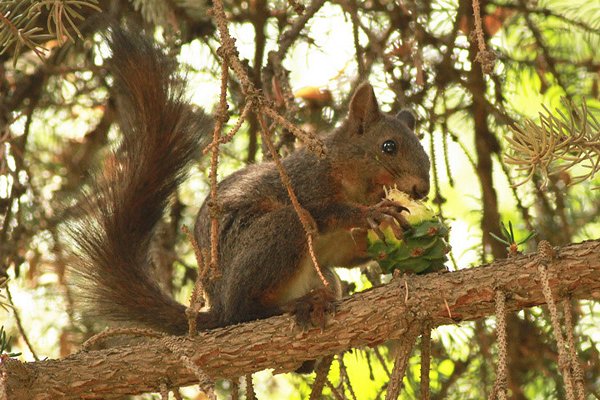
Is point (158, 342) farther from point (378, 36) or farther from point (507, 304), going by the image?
point (378, 36)

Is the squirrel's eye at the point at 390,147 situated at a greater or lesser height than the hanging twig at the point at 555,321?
greater

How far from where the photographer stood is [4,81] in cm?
265

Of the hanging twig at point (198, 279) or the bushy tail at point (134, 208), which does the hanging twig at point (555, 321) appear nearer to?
the hanging twig at point (198, 279)

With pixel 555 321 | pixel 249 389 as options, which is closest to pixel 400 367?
pixel 555 321

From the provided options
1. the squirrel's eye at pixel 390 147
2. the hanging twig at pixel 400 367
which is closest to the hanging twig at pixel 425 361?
the hanging twig at pixel 400 367

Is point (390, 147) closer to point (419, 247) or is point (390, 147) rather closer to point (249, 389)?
point (419, 247)

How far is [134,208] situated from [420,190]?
28.3 inches

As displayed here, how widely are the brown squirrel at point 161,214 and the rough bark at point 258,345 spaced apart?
24cm

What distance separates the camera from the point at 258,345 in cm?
182

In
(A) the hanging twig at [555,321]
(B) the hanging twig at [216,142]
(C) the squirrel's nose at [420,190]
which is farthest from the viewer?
(C) the squirrel's nose at [420,190]

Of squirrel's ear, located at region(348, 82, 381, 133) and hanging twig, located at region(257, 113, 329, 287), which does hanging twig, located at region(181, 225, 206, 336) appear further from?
squirrel's ear, located at region(348, 82, 381, 133)

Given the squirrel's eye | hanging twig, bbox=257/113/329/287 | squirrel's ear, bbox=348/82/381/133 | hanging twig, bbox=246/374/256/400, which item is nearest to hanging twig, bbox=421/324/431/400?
hanging twig, bbox=257/113/329/287

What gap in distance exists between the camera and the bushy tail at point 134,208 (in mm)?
2197

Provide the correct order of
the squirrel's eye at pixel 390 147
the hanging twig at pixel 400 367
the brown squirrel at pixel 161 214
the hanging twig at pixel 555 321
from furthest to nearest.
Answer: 1. the squirrel's eye at pixel 390 147
2. the brown squirrel at pixel 161 214
3. the hanging twig at pixel 400 367
4. the hanging twig at pixel 555 321
